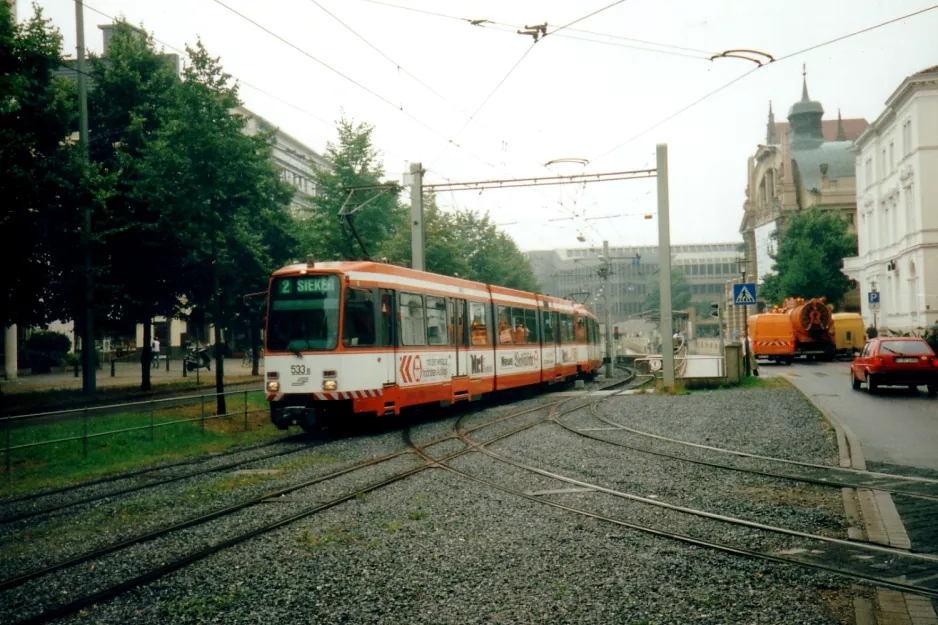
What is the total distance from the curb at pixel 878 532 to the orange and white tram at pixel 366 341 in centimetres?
819

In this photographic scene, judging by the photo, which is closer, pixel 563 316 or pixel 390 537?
pixel 390 537

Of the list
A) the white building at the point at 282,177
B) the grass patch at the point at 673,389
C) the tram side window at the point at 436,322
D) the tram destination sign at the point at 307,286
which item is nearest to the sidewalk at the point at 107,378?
the white building at the point at 282,177

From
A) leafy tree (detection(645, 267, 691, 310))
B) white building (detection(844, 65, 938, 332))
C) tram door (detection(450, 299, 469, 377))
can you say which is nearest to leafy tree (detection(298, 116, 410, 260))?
tram door (detection(450, 299, 469, 377))

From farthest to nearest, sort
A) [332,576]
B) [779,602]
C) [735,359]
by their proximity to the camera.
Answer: [735,359] → [332,576] → [779,602]

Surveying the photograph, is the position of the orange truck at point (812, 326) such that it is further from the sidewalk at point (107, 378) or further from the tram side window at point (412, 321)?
the tram side window at point (412, 321)

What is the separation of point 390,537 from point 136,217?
20165 mm

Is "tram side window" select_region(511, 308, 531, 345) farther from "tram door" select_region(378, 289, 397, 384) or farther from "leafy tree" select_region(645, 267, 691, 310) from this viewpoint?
"leafy tree" select_region(645, 267, 691, 310)

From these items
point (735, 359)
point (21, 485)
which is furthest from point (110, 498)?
point (735, 359)

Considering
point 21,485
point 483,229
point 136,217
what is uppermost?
point 483,229

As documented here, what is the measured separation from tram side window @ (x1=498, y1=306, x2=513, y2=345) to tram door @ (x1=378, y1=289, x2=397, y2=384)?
23.1ft

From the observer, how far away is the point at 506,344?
24.6 metres

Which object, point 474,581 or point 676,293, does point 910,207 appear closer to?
point 474,581

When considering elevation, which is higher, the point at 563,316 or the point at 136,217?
the point at 136,217

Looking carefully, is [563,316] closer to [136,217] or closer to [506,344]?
[506,344]
